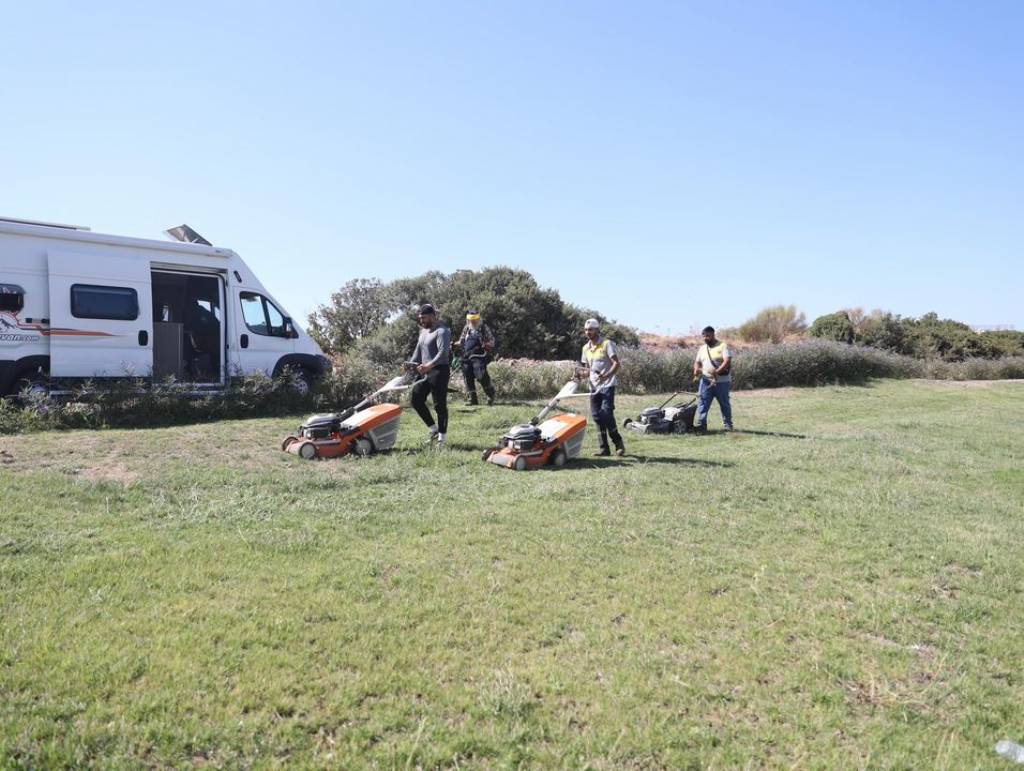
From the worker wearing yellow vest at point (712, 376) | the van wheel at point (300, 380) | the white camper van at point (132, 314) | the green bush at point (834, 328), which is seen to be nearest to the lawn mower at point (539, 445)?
the worker wearing yellow vest at point (712, 376)

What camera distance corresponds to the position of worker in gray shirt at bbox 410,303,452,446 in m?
9.03

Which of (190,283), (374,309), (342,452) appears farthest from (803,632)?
(374,309)

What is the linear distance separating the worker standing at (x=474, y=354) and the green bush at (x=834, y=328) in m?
18.1

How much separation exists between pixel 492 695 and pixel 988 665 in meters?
2.57

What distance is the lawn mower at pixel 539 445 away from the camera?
8281mm

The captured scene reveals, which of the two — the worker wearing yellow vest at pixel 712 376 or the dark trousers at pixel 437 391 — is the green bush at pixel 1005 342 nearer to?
the worker wearing yellow vest at pixel 712 376

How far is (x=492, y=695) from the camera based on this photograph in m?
3.25

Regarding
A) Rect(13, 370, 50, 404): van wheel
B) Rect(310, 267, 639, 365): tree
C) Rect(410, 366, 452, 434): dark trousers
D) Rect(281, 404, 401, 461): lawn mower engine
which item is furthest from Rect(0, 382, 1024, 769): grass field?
Rect(310, 267, 639, 365): tree

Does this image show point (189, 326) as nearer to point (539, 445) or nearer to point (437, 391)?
point (437, 391)

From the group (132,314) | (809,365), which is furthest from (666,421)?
(809,365)

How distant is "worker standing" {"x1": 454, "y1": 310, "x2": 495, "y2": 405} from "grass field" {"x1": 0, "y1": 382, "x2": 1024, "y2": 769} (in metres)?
5.69

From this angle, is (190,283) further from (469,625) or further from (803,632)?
(803,632)

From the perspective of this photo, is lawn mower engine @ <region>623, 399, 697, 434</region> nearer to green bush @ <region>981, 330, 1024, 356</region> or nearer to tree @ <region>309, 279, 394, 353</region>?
tree @ <region>309, 279, 394, 353</region>

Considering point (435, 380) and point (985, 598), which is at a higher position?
point (435, 380)
